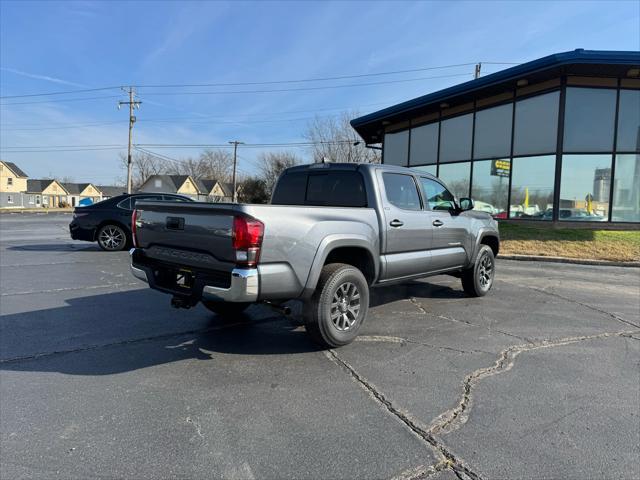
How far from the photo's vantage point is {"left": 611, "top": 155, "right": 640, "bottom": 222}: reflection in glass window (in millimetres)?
15008

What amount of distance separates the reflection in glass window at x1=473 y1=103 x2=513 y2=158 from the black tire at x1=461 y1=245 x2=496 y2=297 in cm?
1138

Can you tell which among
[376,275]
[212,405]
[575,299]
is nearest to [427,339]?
[376,275]

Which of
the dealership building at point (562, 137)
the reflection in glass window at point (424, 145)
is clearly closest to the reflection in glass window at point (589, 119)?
the dealership building at point (562, 137)

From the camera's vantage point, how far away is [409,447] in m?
2.73

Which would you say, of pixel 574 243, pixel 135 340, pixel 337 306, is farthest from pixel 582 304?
pixel 574 243

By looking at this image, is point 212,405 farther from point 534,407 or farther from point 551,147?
point 551,147

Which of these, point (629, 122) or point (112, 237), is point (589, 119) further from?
point (112, 237)

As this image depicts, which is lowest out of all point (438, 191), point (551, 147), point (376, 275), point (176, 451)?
point (176, 451)

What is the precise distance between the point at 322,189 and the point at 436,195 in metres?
1.84

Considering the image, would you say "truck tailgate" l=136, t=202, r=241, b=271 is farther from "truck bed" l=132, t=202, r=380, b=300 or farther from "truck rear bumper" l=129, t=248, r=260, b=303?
"truck rear bumper" l=129, t=248, r=260, b=303

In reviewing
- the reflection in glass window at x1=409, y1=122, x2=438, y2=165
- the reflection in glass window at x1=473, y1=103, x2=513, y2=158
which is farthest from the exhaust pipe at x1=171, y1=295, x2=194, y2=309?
the reflection in glass window at x1=409, y1=122, x2=438, y2=165

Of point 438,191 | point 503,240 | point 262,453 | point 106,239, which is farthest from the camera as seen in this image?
point 503,240

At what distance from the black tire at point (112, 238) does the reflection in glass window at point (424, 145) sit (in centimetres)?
1428

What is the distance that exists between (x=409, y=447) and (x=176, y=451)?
57.5 inches
